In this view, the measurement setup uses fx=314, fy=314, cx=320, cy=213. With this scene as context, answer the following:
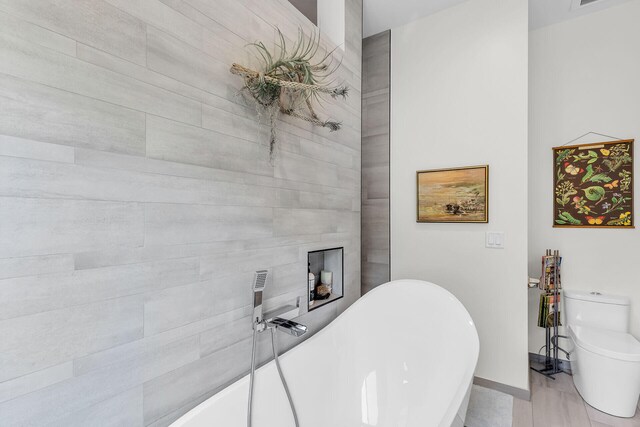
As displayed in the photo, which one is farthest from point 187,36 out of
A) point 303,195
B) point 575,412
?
point 575,412

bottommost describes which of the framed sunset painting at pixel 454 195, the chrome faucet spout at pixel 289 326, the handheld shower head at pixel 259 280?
the chrome faucet spout at pixel 289 326

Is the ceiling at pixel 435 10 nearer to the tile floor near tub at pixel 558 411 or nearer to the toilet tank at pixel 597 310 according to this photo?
the toilet tank at pixel 597 310

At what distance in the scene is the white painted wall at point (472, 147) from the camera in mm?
2219

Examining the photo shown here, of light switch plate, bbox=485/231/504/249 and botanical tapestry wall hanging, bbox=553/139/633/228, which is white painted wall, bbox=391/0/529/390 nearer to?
light switch plate, bbox=485/231/504/249

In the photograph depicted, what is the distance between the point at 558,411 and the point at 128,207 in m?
2.72

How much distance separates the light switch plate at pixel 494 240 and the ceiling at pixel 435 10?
5.83ft

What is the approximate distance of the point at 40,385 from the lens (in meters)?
0.81

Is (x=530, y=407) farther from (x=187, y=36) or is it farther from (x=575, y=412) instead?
(x=187, y=36)

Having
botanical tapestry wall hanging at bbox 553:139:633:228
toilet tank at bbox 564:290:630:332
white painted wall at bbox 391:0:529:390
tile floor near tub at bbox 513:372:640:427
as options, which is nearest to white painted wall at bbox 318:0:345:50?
white painted wall at bbox 391:0:529:390

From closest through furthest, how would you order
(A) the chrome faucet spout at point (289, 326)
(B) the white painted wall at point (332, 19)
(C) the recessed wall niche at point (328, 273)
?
(A) the chrome faucet spout at point (289, 326) → (C) the recessed wall niche at point (328, 273) → (B) the white painted wall at point (332, 19)

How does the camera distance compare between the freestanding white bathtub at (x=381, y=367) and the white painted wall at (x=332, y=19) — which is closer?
the freestanding white bathtub at (x=381, y=367)

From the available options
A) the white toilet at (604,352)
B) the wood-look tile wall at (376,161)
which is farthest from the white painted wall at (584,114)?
the wood-look tile wall at (376,161)

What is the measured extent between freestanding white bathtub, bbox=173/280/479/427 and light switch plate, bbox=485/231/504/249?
0.75 m

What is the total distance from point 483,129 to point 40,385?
270 cm
